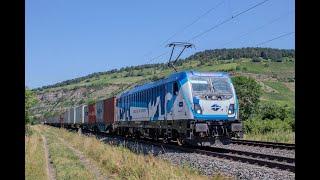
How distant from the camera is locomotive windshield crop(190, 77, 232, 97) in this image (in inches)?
813

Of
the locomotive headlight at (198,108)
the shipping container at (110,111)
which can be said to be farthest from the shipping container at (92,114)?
the locomotive headlight at (198,108)

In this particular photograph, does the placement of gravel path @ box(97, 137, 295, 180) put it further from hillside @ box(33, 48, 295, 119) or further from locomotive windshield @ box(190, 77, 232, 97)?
hillside @ box(33, 48, 295, 119)

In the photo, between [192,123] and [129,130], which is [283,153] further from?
[129,130]

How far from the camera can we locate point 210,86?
21.1 metres

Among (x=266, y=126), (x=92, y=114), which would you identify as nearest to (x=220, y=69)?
(x=92, y=114)

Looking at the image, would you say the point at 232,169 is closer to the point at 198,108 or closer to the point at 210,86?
the point at 198,108

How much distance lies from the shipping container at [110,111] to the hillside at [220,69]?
38.1 meters

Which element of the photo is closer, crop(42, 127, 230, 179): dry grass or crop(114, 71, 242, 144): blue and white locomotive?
crop(42, 127, 230, 179): dry grass

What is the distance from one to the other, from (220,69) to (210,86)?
2964 inches

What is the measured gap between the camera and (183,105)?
20703 mm

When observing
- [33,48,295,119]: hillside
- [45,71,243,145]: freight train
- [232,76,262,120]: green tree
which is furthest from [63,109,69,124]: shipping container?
[45,71,243,145]: freight train

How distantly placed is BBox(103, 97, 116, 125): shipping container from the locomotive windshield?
58.2 feet

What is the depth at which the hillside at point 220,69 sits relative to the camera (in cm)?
9738

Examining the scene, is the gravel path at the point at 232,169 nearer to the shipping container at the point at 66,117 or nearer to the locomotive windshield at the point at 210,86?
the locomotive windshield at the point at 210,86
